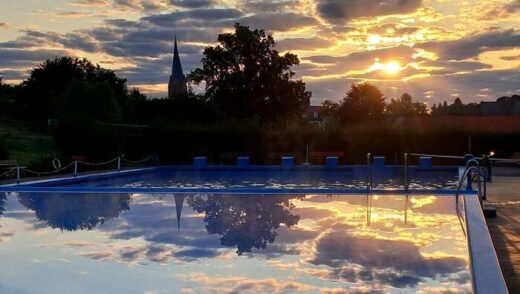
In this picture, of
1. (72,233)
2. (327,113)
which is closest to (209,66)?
(327,113)

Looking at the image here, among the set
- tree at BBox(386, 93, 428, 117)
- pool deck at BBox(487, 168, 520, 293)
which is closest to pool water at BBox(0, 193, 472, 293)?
pool deck at BBox(487, 168, 520, 293)

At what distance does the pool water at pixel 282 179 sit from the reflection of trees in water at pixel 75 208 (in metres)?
2.72

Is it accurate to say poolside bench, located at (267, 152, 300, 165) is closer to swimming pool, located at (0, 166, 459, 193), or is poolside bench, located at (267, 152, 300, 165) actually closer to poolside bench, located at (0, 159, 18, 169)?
swimming pool, located at (0, 166, 459, 193)

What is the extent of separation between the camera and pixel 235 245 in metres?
6.70

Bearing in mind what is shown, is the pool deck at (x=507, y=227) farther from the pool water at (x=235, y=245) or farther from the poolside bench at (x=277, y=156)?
the poolside bench at (x=277, y=156)

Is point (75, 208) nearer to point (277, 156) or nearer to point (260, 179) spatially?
point (260, 179)

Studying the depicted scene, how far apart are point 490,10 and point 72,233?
1449 centimetres

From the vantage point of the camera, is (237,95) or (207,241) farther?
(237,95)

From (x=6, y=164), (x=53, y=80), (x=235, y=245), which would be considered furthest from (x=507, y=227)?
(x=53, y=80)

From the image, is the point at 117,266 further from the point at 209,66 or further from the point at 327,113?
the point at 327,113

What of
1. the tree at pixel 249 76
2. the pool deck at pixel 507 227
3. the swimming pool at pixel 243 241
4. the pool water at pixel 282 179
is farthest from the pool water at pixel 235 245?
the tree at pixel 249 76

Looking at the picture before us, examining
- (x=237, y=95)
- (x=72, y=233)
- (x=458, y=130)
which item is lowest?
(x=72, y=233)

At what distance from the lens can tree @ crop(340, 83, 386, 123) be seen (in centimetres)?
5753

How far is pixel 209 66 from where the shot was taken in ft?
128
